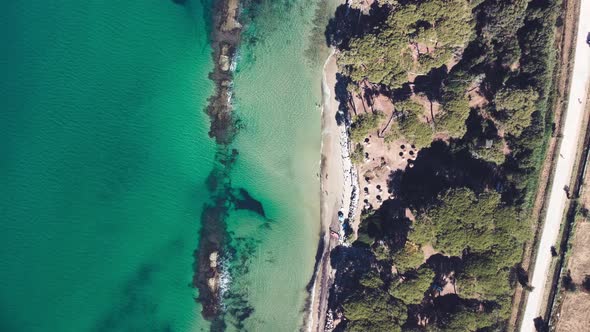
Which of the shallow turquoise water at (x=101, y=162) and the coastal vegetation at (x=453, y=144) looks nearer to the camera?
the coastal vegetation at (x=453, y=144)

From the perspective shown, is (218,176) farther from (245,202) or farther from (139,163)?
(139,163)

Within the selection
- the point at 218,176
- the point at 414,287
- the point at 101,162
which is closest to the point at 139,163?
the point at 101,162

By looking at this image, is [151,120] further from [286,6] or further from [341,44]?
[341,44]

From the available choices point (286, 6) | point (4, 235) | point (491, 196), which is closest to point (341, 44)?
point (286, 6)

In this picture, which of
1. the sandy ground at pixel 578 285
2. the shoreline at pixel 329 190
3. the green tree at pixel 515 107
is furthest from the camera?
the shoreline at pixel 329 190

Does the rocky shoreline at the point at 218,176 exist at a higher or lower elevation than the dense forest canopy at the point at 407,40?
lower

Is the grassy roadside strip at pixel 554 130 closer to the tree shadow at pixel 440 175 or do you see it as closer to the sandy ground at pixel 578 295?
the sandy ground at pixel 578 295

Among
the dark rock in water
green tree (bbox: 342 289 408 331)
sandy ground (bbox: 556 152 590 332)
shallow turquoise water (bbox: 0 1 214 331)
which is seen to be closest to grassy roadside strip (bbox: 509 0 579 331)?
sandy ground (bbox: 556 152 590 332)

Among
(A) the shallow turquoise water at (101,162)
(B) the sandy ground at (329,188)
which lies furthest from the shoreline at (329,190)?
(A) the shallow turquoise water at (101,162)
